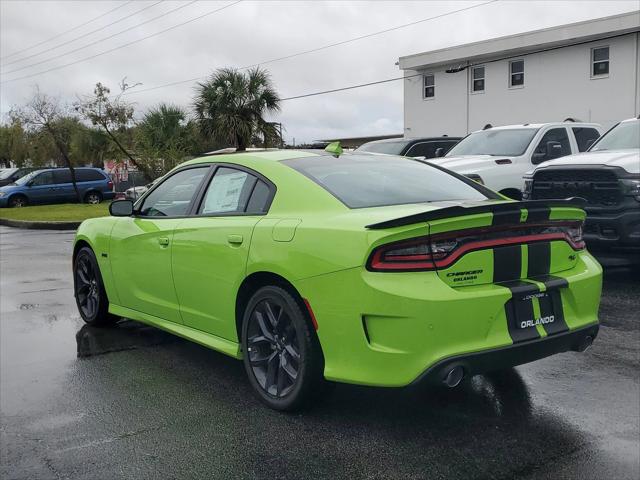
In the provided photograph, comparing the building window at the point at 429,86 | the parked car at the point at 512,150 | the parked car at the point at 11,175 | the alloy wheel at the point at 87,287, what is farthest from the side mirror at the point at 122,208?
the parked car at the point at 11,175

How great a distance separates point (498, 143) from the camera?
452 inches

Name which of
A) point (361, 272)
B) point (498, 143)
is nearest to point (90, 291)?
point (361, 272)

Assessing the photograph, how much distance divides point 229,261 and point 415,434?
1512mm

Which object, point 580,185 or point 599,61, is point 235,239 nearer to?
point 580,185

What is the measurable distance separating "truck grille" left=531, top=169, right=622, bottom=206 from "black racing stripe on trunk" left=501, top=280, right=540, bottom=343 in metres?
4.32

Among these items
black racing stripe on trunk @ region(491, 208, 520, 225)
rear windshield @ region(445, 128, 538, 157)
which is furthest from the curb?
black racing stripe on trunk @ region(491, 208, 520, 225)

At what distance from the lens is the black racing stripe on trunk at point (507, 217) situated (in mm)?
3551

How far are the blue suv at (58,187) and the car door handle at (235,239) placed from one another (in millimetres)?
26308

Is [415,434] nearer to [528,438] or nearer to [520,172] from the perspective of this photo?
[528,438]

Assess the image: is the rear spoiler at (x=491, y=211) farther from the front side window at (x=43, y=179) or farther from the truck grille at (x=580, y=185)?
the front side window at (x=43, y=179)

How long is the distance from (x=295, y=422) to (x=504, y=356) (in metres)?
1.22

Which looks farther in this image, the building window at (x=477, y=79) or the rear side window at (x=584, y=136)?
the building window at (x=477, y=79)

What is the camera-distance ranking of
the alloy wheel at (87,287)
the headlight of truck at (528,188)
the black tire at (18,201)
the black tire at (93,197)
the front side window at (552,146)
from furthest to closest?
the black tire at (93,197), the black tire at (18,201), the front side window at (552,146), the headlight of truck at (528,188), the alloy wheel at (87,287)

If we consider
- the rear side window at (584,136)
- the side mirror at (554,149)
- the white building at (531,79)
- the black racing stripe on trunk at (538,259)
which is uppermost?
the white building at (531,79)
